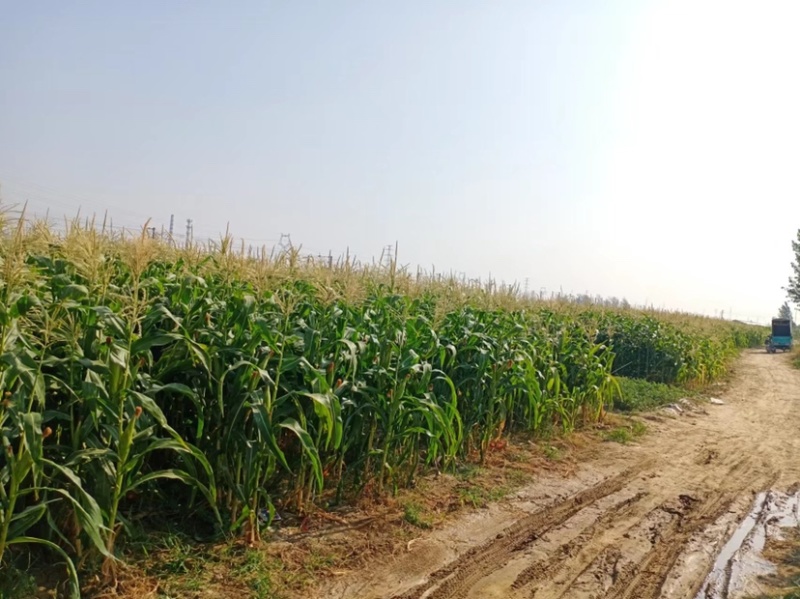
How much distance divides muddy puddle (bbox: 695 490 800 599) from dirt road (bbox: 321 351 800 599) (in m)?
0.10

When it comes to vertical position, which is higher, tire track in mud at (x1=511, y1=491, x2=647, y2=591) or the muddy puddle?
the muddy puddle

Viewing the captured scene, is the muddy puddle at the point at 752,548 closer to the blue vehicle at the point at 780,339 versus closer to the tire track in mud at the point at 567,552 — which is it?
the tire track in mud at the point at 567,552

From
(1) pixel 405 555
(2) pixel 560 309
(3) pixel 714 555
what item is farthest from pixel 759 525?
(2) pixel 560 309

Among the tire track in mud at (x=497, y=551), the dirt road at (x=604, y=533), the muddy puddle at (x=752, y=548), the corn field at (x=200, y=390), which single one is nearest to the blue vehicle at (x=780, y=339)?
the dirt road at (x=604, y=533)

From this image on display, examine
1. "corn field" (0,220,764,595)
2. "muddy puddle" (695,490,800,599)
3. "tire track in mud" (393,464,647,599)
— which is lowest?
"tire track in mud" (393,464,647,599)

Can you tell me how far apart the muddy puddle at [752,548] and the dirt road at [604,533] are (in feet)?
0.32

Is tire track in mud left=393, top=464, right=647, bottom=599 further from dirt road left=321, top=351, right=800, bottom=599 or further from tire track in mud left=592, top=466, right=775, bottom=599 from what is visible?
tire track in mud left=592, top=466, right=775, bottom=599

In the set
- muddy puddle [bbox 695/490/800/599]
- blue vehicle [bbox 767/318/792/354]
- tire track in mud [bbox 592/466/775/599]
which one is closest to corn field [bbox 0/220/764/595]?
tire track in mud [bbox 592/466/775/599]

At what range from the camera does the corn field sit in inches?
123

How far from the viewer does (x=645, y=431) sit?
365 inches

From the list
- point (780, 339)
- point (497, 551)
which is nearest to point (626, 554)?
point (497, 551)

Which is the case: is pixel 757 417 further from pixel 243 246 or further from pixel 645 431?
pixel 243 246

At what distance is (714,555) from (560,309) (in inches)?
311

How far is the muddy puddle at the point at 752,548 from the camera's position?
4.17 metres
